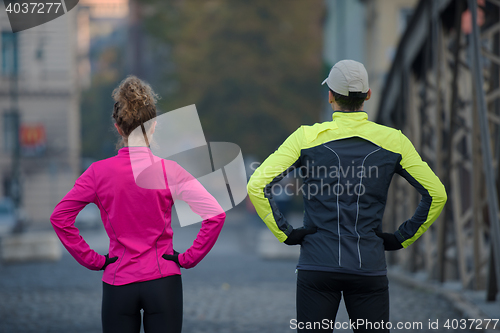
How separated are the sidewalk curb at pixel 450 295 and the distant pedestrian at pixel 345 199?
2954 millimetres

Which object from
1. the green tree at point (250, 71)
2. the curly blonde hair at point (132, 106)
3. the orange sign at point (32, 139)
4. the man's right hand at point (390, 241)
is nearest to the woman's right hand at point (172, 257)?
the curly blonde hair at point (132, 106)

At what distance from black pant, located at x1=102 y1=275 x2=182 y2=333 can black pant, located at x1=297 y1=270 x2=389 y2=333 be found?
2.03 feet

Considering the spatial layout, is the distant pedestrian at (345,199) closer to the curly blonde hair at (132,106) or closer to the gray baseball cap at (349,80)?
the gray baseball cap at (349,80)

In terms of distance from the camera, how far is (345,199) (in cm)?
318

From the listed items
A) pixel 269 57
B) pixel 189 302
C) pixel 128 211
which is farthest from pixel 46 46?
pixel 128 211

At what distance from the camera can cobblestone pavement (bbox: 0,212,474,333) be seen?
7084 mm

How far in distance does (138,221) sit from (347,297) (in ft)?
3.43

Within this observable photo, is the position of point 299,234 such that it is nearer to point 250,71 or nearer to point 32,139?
point 250,71

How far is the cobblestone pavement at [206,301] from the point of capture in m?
7.08

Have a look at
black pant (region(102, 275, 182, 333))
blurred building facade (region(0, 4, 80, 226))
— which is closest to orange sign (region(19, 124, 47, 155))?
blurred building facade (region(0, 4, 80, 226))

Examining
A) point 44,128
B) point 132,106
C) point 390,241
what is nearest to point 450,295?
point 390,241

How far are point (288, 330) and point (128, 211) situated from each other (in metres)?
3.90

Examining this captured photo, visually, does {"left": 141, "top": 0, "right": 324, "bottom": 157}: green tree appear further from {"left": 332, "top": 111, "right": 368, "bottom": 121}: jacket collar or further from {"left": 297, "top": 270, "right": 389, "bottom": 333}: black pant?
{"left": 297, "top": 270, "right": 389, "bottom": 333}: black pant

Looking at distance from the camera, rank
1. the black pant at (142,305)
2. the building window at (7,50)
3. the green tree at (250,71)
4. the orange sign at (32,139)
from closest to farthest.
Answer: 1. the black pant at (142,305)
2. the building window at (7,50)
3. the green tree at (250,71)
4. the orange sign at (32,139)
